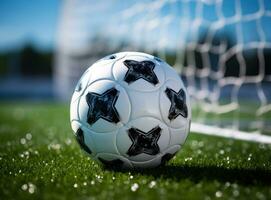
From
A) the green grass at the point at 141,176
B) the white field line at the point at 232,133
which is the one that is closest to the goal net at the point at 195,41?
the white field line at the point at 232,133

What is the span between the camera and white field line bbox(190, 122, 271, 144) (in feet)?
22.5

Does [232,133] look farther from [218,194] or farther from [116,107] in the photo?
[218,194]

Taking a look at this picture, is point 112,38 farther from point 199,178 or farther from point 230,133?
point 199,178

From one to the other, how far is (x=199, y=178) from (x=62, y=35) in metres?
15.1

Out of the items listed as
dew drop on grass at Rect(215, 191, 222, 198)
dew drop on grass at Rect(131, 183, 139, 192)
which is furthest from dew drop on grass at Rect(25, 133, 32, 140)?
dew drop on grass at Rect(215, 191, 222, 198)

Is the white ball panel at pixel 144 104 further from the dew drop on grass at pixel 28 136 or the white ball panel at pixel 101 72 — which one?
the dew drop on grass at pixel 28 136

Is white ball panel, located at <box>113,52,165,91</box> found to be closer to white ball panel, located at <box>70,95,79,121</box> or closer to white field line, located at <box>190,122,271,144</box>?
white ball panel, located at <box>70,95,79,121</box>

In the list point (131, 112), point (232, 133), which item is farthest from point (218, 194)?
point (232, 133)

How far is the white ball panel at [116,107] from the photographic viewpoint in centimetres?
438

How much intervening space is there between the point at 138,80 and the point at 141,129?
1.52 ft

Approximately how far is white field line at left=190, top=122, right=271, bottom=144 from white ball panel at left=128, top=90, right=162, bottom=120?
9.14 feet

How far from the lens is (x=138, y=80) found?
4469 mm

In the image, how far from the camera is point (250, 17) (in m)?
7.64

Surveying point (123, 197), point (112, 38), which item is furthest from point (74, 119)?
point (112, 38)
